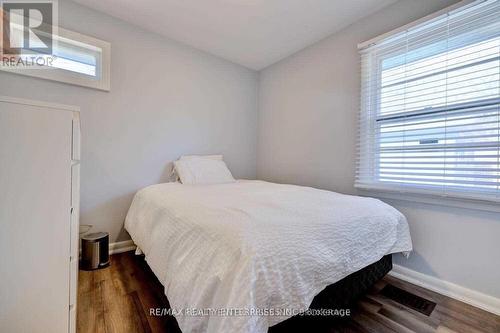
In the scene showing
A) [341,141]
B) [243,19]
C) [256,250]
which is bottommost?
[256,250]

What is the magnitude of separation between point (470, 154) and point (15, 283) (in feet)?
8.47

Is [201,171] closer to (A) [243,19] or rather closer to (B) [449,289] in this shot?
(A) [243,19]

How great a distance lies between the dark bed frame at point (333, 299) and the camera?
1013mm

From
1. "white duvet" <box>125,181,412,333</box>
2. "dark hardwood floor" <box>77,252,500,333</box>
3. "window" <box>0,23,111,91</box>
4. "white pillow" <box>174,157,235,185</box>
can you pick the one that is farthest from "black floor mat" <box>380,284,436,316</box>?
"window" <box>0,23,111,91</box>

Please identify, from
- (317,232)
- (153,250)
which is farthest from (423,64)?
(153,250)

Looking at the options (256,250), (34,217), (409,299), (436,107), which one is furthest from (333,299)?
(436,107)

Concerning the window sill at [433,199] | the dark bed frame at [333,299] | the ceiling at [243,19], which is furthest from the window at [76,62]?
the window sill at [433,199]

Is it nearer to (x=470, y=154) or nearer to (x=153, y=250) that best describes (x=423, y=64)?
(x=470, y=154)

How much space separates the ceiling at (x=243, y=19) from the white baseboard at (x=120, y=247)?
2.31 meters

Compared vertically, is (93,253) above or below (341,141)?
below

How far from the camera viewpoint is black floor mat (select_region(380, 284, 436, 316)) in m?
1.41

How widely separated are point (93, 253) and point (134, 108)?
144cm

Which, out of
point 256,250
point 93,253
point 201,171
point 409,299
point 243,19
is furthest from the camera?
point 201,171

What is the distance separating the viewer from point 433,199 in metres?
1.67
